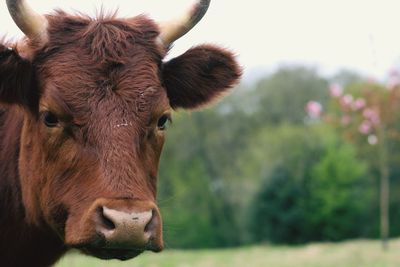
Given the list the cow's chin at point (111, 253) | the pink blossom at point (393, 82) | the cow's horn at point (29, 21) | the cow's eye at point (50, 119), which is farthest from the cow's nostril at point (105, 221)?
the pink blossom at point (393, 82)

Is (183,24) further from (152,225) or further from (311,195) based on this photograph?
(311,195)

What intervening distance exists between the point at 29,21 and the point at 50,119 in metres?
0.80

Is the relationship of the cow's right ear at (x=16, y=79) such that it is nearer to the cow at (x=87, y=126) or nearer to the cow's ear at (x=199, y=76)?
the cow at (x=87, y=126)

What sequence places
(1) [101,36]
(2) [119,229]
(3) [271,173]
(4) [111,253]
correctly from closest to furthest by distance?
1. (2) [119,229]
2. (4) [111,253]
3. (1) [101,36]
4. (3) [271,173]

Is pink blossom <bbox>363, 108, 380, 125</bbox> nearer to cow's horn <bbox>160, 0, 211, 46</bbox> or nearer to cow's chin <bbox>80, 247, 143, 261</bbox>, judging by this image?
cow's horn <bbox>160, 0, 211, 46</bbox>

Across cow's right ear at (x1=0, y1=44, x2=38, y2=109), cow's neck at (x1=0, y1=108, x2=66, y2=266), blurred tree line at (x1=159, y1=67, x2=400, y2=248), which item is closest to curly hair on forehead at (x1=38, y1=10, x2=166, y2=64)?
cow's right ear at (x1=0, y1=44, x2=38, y2=109)

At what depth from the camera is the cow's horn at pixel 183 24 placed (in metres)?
6.30

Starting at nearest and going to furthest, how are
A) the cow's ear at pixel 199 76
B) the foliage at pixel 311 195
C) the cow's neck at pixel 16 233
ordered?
the cow's neck at pixel 16 233 → the cow's ear at pixel 199 76 → the foliage at pixel 311 195

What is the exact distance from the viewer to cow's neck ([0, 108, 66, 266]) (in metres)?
6.40

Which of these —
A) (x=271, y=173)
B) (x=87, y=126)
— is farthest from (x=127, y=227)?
(x=271, y=173)

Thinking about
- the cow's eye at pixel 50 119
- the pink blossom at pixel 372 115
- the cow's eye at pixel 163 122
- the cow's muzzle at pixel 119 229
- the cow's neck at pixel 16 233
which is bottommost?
the pink blossom at pixel 372 115

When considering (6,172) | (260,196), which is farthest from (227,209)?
(6,172)

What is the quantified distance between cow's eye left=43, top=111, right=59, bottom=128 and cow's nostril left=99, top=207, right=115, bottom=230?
3.02 feet

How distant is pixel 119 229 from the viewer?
16.2 feet
